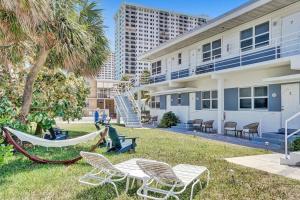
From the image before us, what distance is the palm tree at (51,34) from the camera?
8.23m

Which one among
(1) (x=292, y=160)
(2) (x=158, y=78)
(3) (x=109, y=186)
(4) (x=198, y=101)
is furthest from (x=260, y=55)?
(2) (x=158, y=78)

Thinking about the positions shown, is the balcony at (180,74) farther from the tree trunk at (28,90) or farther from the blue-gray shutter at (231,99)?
the tree trunk at (28,90)

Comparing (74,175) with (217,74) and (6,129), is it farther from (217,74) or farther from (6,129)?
(217,74)

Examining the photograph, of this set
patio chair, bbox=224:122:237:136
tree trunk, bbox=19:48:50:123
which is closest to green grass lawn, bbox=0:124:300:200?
tree trunk, bbox=19:48:50:123

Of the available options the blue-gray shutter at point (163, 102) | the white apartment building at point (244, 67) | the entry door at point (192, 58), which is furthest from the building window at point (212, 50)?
the blue-gray shutter at point (163, 102)

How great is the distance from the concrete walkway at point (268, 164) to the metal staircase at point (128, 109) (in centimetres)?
1442

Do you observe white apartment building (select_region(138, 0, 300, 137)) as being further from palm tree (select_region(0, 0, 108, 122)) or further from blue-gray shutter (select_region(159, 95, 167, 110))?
palm tree (select_region(0, 0, 108, 122))

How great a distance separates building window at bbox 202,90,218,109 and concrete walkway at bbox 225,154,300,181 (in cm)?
998

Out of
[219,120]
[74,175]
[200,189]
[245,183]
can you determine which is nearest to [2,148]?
[74,175]

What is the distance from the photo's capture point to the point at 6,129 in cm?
871

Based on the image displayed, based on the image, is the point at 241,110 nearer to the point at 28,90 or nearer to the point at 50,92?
the point at 50,92

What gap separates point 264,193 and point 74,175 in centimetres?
480

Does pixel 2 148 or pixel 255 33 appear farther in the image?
pixel 255 33

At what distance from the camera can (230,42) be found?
19.1 metres
